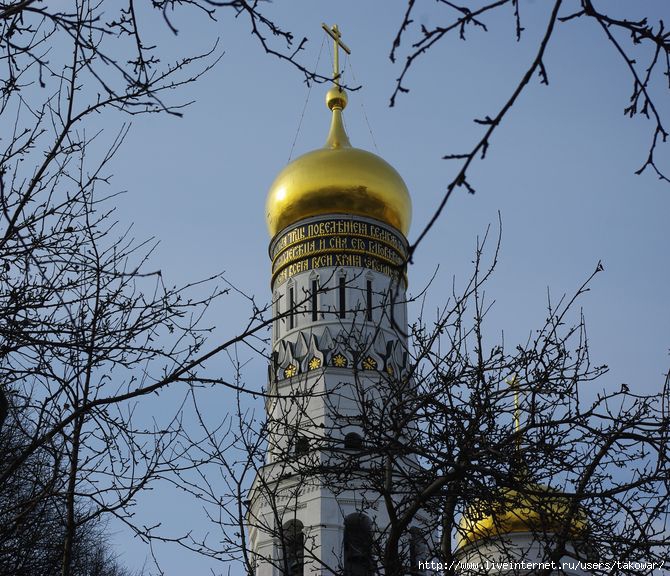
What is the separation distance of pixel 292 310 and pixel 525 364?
105 inches

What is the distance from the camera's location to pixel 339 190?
25.9m

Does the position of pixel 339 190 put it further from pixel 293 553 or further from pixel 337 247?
pixel 293 553

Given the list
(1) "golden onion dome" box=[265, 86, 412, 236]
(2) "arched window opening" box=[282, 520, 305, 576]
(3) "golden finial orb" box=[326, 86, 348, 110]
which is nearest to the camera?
(2) "arched window opening" box=[282, 520, 305, 576]

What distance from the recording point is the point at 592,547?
21.5 ft

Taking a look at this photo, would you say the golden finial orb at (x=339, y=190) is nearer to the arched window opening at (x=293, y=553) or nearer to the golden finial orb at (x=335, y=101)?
the golden finial orb at (x=335, y=101)

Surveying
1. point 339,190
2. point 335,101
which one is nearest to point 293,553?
point 339,190

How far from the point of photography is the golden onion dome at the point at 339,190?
2581cm

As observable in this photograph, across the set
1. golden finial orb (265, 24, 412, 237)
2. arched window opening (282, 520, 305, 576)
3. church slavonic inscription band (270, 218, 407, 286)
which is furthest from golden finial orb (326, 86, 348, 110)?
arched window opening (282, 520, 305, 576)

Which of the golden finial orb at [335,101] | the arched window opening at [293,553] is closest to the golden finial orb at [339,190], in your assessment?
the golden finial orb at [335,101]

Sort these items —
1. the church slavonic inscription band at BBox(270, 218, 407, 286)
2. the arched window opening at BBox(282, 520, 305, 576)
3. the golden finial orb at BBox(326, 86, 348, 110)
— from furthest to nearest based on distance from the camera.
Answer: the golden finial orb at BBox(326, 86, 348, 110) → the church slavonic inscription band at BBox(270, 218, 407, 286) → the arched window opening at BBox(282, 520, 305, 576)

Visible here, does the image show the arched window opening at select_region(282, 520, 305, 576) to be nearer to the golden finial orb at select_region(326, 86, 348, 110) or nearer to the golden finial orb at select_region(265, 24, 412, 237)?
the golden finial orb at select_region(265, 24, 412, 237)

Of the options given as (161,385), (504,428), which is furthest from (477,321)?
(161,385)

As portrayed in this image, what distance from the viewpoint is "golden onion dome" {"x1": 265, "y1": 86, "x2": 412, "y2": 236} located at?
25812mm

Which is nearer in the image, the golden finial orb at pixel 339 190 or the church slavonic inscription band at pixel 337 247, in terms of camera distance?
the church slavonic inscription band at pixel 337 247
